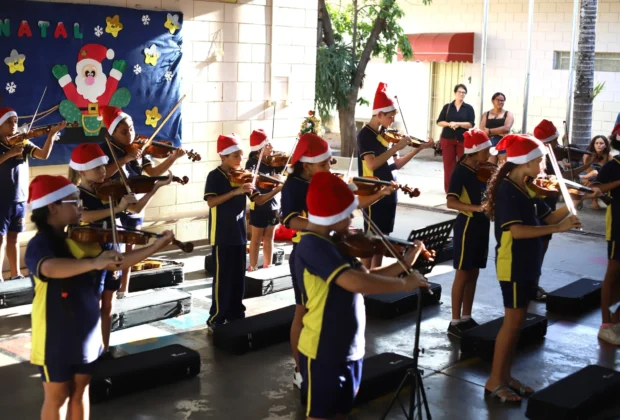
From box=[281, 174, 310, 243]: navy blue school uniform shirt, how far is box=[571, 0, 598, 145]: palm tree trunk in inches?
370

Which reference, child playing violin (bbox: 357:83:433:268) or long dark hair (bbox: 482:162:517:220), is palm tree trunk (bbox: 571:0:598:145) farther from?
long dark hair (bbox: 482:162:517:220)

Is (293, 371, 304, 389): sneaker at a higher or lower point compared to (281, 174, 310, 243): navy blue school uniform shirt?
lower

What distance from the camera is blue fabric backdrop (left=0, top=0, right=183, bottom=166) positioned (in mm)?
8133

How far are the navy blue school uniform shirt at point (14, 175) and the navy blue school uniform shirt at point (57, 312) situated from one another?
149 inches

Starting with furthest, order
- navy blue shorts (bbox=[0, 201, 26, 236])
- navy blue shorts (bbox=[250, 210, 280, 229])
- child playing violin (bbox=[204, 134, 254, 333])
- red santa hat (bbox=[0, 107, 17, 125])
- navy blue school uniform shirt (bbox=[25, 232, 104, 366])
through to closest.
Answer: navy blue shorts (bbox=[250, 210, 280, 229])
navy blue shorts (bbox=[0, 201, 26, 236])
red santa hat (bbox=[0, 107, 17, 125])
child playing violin (bbox=[204, 134, 254, 333])
navy blue school uniform shirt (bbox=[25, 232, 104, 366])

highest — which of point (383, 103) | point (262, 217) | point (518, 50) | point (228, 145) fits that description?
point (518, 50)

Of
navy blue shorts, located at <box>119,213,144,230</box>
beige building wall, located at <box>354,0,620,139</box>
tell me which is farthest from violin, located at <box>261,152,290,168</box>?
beige building wall, located at <box>354,0,620,139</box>

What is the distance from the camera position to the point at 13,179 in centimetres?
756

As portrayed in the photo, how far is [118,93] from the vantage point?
29.5 ft

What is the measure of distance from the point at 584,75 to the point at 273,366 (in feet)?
31.0

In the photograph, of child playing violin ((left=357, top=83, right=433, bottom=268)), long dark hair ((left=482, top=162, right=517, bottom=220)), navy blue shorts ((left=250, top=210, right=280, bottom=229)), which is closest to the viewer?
long dark hair ((left=482, top=162, right=517, bottom=220))

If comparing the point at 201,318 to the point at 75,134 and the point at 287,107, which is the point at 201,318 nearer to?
the point at 75,134

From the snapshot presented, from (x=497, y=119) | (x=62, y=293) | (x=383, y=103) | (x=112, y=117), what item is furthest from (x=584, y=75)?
(x=62, y=293)

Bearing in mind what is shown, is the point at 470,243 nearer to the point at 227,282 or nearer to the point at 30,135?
the point at 227,282
